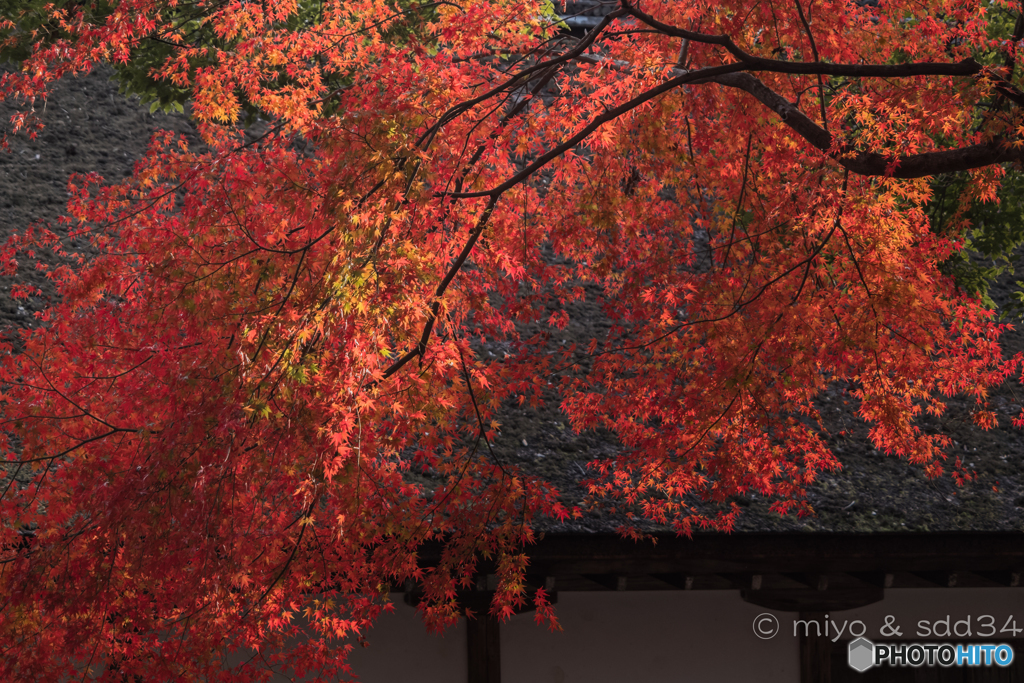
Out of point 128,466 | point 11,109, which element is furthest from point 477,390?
point 11,109

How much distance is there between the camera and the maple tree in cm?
395

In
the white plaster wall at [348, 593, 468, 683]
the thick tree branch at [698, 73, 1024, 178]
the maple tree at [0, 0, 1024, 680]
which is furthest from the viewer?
the white plaster wall at [348, 593, 468, 683]

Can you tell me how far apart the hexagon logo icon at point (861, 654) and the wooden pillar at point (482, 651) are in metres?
2.67

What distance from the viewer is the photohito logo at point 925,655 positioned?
6.47 meters

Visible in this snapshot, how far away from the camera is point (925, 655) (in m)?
6.52

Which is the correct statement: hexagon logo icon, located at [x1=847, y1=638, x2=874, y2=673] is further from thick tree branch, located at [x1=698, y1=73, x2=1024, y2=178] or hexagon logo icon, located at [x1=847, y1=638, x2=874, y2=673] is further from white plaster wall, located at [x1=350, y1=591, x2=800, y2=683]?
thick tree branch, located at [x1=698, y1=73, x2=1024, y2=178]

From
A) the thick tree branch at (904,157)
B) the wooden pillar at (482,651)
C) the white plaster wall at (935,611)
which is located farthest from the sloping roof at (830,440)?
the thick tree branch at (904,157)

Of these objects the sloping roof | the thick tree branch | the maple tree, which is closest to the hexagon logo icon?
the sloping roof

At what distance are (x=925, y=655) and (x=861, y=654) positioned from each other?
1.64 ft

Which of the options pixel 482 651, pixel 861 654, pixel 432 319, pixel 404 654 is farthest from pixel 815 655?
pixel 432 319

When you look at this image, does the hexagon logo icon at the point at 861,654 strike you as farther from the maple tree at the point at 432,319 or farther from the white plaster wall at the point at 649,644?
the maple tree at the point at 432,319

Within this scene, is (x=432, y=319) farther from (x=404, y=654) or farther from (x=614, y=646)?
(x=614, y=646)

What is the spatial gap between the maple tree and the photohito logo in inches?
54.2

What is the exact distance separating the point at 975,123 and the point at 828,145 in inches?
125
